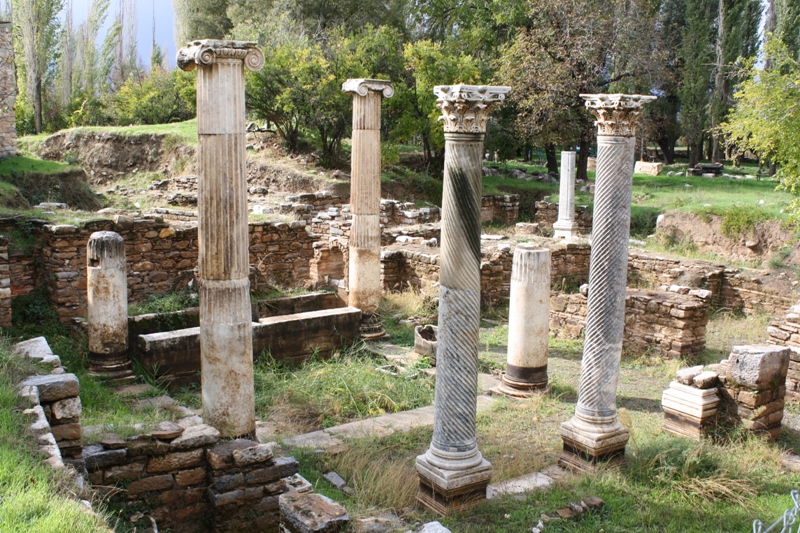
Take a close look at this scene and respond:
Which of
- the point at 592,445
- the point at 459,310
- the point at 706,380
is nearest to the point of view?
the point at 459,310

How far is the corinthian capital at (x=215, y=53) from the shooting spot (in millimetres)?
6289

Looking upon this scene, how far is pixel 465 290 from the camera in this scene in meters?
5.92

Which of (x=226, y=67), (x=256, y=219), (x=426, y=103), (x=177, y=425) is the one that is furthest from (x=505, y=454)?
(x=426, y=103)

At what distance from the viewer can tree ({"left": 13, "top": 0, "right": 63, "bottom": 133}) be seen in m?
30.6

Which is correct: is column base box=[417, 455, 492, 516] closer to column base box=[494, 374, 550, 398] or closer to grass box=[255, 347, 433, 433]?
grass box=[255, 347, 433, 433]

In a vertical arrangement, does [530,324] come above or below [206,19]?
below

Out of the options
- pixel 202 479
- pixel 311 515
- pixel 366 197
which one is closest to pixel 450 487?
pixel 311 515

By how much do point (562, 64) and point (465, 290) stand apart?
21.2 metres

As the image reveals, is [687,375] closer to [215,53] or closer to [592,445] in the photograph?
[592,445]

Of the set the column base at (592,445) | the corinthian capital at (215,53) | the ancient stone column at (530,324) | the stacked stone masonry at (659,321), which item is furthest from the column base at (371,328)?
the corinthian capital at (215,53)

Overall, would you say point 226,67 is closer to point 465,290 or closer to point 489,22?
point 465,290

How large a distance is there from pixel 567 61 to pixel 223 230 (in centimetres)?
2129

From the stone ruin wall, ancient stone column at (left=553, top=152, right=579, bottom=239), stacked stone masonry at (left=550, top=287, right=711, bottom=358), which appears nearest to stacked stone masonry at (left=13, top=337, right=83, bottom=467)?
stacked stone masonry at (left=550, top=287, right=711, bottom=358)

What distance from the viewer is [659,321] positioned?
1156cm
